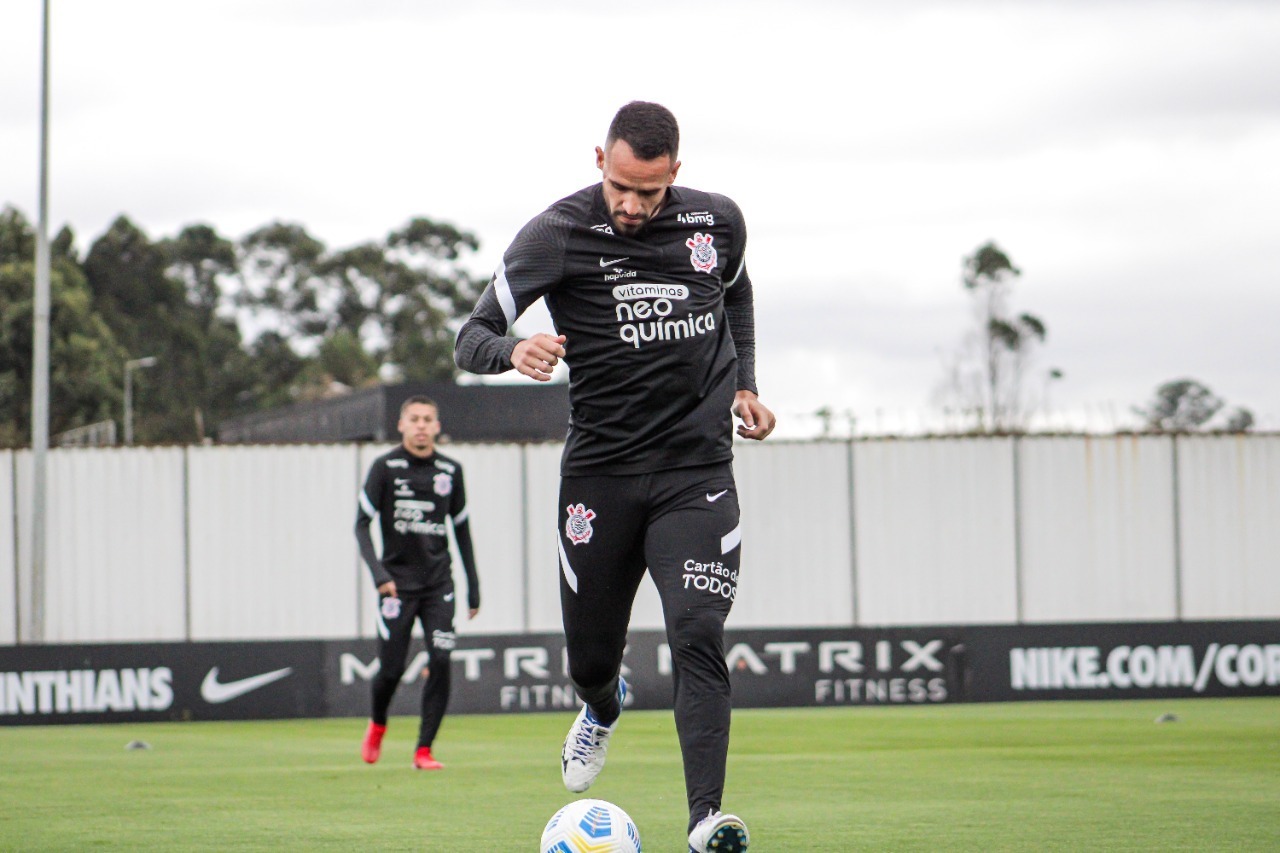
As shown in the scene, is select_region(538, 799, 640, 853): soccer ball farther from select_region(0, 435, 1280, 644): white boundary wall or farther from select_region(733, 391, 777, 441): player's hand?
select_region(0, 435, 1280, 644): white boundary wall

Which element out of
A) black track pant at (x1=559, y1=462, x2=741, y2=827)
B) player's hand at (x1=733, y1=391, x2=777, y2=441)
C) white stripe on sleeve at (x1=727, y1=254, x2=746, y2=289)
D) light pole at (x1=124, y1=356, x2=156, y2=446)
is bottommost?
black track pant at (x1=559, y1=462, x2=741, y2=827)

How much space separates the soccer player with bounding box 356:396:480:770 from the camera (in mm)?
10977

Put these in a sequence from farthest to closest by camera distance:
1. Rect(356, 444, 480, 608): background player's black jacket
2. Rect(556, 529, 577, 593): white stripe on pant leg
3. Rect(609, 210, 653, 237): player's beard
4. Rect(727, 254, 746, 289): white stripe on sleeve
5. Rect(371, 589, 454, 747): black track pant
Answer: Rect(356, 444, 480, 608): background player's black jacket, Rect(371, 589, 454, 747): black track pant, Rect(727, 254, 746, 289): white stripe on sleeve, Rect(556, 529, 577, 593): white stripe on pant leg, Rect(609, 210, 653, 237): player's beard

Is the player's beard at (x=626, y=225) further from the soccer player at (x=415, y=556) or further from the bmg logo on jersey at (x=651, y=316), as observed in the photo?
the soccer player at (x=415, y=556)

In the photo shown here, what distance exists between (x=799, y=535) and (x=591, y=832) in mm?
24024

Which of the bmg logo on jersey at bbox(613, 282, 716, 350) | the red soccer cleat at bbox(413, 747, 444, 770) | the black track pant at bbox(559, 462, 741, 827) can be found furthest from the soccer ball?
the red soccer cleat at bbox(413, 747, 444, 770)

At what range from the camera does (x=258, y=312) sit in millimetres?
68562

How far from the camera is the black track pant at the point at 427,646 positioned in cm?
1095

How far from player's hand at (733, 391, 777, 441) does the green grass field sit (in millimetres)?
1796

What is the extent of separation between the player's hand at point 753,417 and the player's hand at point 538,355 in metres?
0.77

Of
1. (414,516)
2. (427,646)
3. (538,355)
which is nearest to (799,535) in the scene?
(414,516)

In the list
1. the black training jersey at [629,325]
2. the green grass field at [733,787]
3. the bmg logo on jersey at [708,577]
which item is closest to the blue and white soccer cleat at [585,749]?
the green grass field at [733,787]

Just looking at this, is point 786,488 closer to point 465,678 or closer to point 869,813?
point 465,678

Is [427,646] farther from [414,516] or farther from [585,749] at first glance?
[585,749]
